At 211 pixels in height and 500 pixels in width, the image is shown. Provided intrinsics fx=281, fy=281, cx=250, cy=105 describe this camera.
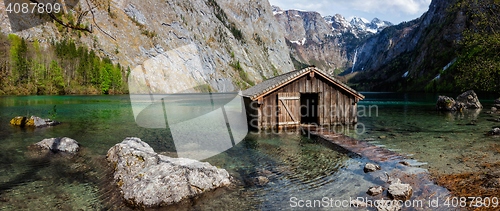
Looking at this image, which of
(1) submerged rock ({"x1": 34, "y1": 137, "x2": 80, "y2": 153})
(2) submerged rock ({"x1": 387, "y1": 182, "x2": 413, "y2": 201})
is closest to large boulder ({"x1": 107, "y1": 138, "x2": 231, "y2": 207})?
(2) submerged rock ({"x1": 387, "y1": 182, "x2": 413, "y2": 201})

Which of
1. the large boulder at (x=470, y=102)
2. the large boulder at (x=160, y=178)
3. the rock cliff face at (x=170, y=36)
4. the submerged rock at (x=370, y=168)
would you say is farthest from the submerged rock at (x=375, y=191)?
the rock cliff face at (x=170, y=36)

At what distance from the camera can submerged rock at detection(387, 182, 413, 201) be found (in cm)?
848

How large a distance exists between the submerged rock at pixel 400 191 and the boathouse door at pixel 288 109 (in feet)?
44.8

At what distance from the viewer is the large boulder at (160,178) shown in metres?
8.82

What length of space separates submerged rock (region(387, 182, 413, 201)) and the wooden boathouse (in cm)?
1332

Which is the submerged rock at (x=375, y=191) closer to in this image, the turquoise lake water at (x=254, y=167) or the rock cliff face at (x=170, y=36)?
the turquoise lake water at (x=254, y=167)

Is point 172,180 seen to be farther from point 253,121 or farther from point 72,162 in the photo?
point 253,121

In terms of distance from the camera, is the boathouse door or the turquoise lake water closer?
the turquoise lake water

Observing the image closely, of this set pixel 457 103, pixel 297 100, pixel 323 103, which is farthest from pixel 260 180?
pixel 457 103

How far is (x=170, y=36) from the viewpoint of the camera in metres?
130

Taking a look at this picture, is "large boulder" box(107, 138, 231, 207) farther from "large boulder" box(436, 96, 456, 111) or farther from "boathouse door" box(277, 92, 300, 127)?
"large boulder" box(436, 96, 456, 111)

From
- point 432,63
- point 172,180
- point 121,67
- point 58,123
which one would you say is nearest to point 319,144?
point 172,180

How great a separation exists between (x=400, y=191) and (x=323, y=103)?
49.0 ft

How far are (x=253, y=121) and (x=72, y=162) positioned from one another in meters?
13.3
